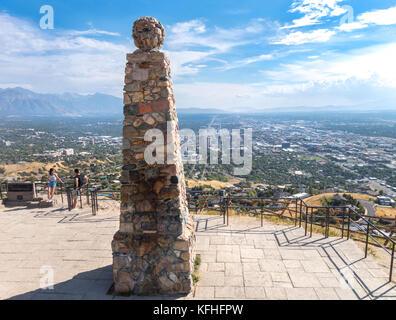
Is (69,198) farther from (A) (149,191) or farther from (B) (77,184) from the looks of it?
(A) (149,191)

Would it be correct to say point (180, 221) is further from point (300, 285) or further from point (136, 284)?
point (300, 285)

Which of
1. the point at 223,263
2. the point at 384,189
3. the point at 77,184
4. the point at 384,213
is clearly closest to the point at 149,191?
the point at 223,263

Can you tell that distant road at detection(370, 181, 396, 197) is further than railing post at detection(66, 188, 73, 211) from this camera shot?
Yes

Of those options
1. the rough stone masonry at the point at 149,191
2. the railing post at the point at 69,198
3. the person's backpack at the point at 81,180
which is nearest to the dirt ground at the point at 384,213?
the rough stone masonry at the point at 149,191

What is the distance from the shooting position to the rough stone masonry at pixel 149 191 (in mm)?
4168

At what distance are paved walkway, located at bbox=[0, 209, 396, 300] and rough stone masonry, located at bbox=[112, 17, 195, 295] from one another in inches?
20.5

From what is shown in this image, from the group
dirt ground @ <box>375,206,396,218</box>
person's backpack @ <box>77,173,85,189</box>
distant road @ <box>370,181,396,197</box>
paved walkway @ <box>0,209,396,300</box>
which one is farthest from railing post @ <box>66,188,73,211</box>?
distant road @ <box>370,181,396,197</box>

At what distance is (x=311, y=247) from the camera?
5758mm

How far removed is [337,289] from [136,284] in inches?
123

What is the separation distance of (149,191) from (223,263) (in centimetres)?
207

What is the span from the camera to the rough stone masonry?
4.17 m

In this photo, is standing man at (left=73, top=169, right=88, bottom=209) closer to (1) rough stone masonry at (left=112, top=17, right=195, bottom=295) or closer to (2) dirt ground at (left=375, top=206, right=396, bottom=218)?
(1) rough stone masonry at (left=112, top=17, right=195, bottom=295)

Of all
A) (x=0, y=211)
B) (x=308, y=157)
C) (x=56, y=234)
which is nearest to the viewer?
(x=56, y=234)
